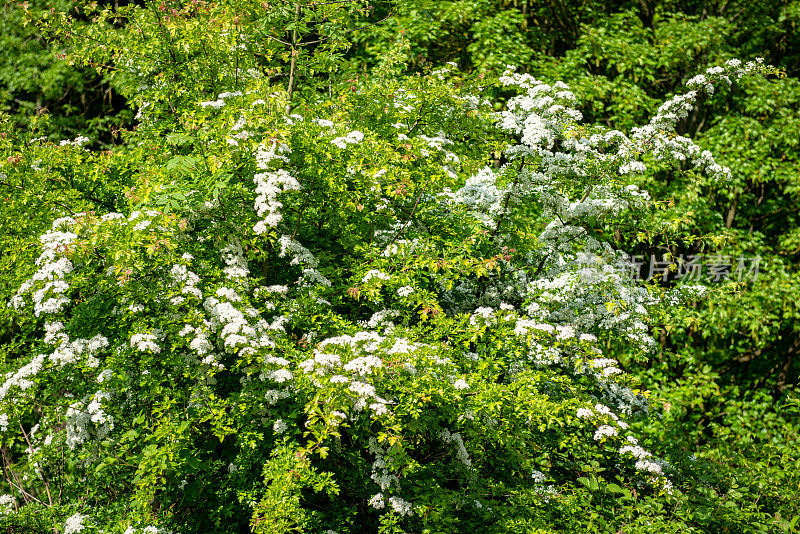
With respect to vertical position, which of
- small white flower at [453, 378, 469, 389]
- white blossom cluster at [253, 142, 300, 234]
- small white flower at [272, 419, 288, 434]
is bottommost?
small white flower at [272, 419, 288, 434]

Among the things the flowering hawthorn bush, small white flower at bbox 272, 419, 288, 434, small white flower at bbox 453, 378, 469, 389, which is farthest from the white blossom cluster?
small white flower at bbox 453, 378, 469, 389

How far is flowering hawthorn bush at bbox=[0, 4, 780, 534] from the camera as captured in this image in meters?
4.14

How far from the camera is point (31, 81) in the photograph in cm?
1066

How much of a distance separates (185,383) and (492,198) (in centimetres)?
289

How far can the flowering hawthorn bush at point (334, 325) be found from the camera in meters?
4.14

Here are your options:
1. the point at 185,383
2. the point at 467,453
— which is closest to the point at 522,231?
the point at 467,453

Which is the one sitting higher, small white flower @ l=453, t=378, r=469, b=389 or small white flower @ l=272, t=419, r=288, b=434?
small white flower @ l=453, t=378, r=469, b=389

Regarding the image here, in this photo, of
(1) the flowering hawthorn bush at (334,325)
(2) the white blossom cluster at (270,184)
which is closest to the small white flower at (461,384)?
(1) the flowering hawthorn bush at (334,325)

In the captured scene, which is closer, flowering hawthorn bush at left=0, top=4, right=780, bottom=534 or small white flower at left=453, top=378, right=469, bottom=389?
small white flower at left=453, top=378, right=469, bottom=389

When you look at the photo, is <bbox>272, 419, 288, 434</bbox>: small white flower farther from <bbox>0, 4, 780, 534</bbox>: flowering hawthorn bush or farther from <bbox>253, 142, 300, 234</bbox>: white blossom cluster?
<bbox>253, 142, 300, 234</bbox>: white blossom cluster

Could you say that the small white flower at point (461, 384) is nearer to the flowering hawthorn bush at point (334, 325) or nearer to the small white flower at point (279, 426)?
the flowering hawthorn bush at point (334, 325)

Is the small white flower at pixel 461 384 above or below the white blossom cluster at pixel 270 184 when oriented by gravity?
below

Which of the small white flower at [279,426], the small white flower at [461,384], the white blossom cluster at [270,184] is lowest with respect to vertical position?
the small white flower at [279,426]

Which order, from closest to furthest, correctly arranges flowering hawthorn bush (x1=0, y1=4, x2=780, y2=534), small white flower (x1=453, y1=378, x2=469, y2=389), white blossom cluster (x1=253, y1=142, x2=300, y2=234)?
small white flower (x1=453, y1=378, x2=469, y2=389) < flowering hawthorn bush (x1=0, y1=4, x2=780, y2=534) < white blossom cluster (x1=253, y1=142, x2=300, y2=234)
